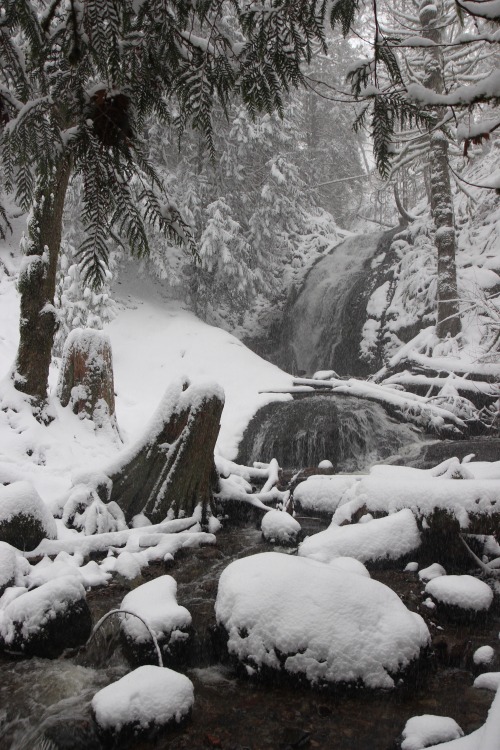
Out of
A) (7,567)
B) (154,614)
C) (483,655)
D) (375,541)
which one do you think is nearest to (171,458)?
(7,567)

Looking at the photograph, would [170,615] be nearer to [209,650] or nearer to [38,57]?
[209,650]

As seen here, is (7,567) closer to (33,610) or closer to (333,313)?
(33,610)

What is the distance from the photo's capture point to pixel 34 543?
5730 millimetres

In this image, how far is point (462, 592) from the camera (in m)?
4.76

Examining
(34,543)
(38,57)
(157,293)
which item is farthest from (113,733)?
(157,293)

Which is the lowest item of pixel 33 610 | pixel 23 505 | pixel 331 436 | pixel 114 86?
pixel 33 610

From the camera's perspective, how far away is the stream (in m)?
3.35

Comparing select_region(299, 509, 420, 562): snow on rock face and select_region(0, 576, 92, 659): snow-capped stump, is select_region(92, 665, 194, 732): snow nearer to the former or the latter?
select_region(0, 576, 92, 659): snow-capped stump

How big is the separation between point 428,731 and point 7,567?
143 inches

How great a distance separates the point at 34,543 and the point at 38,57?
4812mm

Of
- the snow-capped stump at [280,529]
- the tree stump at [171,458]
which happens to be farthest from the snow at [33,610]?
the snow-capped stump at [280,529]

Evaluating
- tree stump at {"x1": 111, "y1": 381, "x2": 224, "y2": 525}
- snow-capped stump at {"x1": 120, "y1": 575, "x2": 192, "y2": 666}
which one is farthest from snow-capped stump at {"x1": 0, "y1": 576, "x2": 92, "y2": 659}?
tree stump at {"x1": 111, "y1": 381, "x2": 224, "y2": 525}

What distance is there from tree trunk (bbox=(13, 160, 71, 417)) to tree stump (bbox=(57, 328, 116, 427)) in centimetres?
52

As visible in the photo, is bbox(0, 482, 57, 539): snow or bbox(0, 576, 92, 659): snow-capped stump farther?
bbox(0, 482, 57, 539): snow
